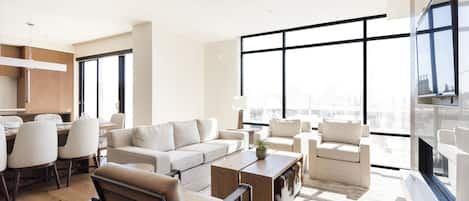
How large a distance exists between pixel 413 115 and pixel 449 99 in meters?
1.70

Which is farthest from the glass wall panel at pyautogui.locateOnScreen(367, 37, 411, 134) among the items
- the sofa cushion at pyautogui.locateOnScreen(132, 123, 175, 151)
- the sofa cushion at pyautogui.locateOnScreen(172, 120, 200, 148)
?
the sofa cushion at pyautogui.locateOnScreen(132, 123, 175, 151)

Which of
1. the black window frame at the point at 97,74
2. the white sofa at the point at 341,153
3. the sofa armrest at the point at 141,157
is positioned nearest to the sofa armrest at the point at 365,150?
the white sofa at the point at 341,153

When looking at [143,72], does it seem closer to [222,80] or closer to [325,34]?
[222,80]

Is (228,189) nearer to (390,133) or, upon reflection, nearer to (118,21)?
(390,133)

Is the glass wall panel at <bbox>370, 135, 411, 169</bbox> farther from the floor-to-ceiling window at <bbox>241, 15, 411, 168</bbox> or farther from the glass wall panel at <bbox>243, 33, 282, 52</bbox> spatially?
the glass wall panel at <bbox>243, 33, 282, 52</bbox>

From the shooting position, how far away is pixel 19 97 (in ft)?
20.2

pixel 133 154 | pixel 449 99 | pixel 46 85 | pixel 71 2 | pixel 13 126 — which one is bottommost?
pixel 133 154

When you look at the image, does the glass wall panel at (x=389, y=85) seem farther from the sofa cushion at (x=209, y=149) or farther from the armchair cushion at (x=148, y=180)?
the armchair cushion at (x=148, y=180)

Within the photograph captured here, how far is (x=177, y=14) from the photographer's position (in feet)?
14.1

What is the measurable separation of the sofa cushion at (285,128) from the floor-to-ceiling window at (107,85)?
3455mm

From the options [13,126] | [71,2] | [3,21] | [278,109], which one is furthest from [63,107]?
[278,109]

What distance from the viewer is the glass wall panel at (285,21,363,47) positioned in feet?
15.2

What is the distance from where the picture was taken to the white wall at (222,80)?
5.93m

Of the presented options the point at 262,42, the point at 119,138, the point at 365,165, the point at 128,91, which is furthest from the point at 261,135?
the point at 128,91
